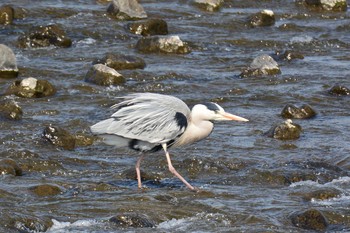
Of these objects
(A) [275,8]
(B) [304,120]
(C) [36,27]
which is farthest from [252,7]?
(B) [304,120]

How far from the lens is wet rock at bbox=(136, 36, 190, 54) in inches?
653

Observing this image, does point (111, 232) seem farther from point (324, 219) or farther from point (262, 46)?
point (262, 46)

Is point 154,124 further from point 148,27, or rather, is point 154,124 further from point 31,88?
point 148,27

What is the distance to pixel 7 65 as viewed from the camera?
571 inches

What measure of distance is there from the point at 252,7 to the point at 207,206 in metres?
12.0

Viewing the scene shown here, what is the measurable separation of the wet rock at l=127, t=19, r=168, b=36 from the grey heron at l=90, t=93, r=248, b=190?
7804 mm

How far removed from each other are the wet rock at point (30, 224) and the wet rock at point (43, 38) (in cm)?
796

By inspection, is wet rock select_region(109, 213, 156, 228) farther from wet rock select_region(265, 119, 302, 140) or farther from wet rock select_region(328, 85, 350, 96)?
wet rock select_region(328, 85, 350, 96)

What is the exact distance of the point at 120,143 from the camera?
10.1 meters

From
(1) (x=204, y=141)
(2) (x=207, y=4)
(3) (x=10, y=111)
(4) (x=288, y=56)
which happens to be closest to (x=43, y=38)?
(4) (x=288, y=56)

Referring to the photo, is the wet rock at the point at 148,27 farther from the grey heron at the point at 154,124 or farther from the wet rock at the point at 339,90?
the grey heron at the point at 154,124

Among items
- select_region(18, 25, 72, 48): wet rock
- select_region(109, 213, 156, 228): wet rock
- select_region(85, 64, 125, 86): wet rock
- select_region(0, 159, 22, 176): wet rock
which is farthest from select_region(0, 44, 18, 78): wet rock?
select_region(109, 213, 156, 228): wet rock

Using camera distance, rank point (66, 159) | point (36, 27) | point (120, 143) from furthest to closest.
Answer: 1. point (36, 27)
2. point (66, 159)
3. point (120, 143)

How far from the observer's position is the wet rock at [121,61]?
15.3 m
